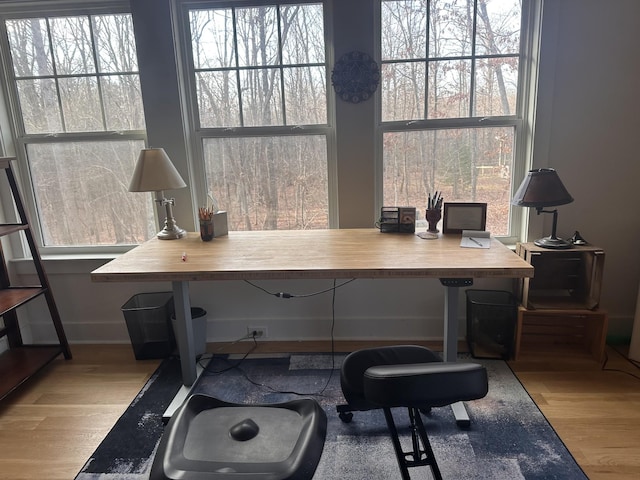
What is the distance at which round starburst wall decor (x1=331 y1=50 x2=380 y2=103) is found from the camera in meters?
2.38

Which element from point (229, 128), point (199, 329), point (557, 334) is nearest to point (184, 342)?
point (199, 329)

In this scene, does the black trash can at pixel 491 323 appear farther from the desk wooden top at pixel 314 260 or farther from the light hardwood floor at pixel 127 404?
the desk wooden top at pixel 314 260

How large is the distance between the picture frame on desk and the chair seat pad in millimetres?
1328

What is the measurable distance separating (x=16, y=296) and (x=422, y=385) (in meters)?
A: 2.36

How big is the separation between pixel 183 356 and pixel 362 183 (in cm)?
138

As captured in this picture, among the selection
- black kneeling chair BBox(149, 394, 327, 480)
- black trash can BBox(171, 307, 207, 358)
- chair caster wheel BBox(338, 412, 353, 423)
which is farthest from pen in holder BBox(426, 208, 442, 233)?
black trash can BBox(171, 307, 207, 358)

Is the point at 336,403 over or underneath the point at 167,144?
underneath

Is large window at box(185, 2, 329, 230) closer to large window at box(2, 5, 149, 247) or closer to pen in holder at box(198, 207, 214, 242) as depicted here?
pen in holder at box(198, 207, 214, 242)

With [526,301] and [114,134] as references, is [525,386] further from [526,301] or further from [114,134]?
[114,134]

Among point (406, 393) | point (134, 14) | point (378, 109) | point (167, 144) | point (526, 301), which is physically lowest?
point (526, 301)

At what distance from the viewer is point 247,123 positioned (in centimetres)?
257

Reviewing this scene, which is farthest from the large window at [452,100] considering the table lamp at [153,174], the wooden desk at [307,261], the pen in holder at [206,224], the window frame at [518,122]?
the table lamp at [153,174]

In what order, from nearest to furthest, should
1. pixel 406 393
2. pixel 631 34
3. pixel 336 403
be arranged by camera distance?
pixel 406 393 → pixel 336 403 → pixel 631 34

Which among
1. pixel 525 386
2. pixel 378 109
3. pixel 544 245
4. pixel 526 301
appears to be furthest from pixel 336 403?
pixel 378 109
